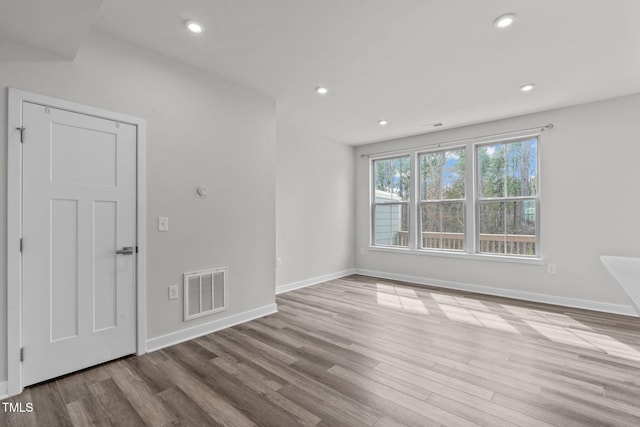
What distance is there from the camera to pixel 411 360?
8.33 ft

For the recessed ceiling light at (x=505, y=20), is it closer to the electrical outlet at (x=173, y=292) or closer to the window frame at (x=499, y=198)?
the window frame at (x=499, y=198)

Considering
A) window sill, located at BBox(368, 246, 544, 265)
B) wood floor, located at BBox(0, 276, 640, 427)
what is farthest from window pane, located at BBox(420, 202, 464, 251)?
wood floor, located at BBox(0, 276, 640, 427)

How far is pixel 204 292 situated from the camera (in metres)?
3.10

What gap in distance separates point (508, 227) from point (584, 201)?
0.96m

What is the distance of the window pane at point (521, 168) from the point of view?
444 centimetres

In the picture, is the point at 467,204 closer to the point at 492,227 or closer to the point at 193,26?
the point at 492,227

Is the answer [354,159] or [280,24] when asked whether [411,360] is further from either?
[354,159]

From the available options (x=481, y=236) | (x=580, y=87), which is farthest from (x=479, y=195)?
(x=580, y=87)

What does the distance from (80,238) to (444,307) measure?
3973 mm

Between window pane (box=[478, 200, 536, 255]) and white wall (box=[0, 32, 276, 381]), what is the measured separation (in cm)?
340

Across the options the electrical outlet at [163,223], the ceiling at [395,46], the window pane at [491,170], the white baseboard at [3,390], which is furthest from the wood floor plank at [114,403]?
the window pane at [491,170]

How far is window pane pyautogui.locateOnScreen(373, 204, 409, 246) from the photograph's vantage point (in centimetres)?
577

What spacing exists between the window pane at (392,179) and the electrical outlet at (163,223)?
4.24m

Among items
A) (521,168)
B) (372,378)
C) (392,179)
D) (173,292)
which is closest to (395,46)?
(372,378)
